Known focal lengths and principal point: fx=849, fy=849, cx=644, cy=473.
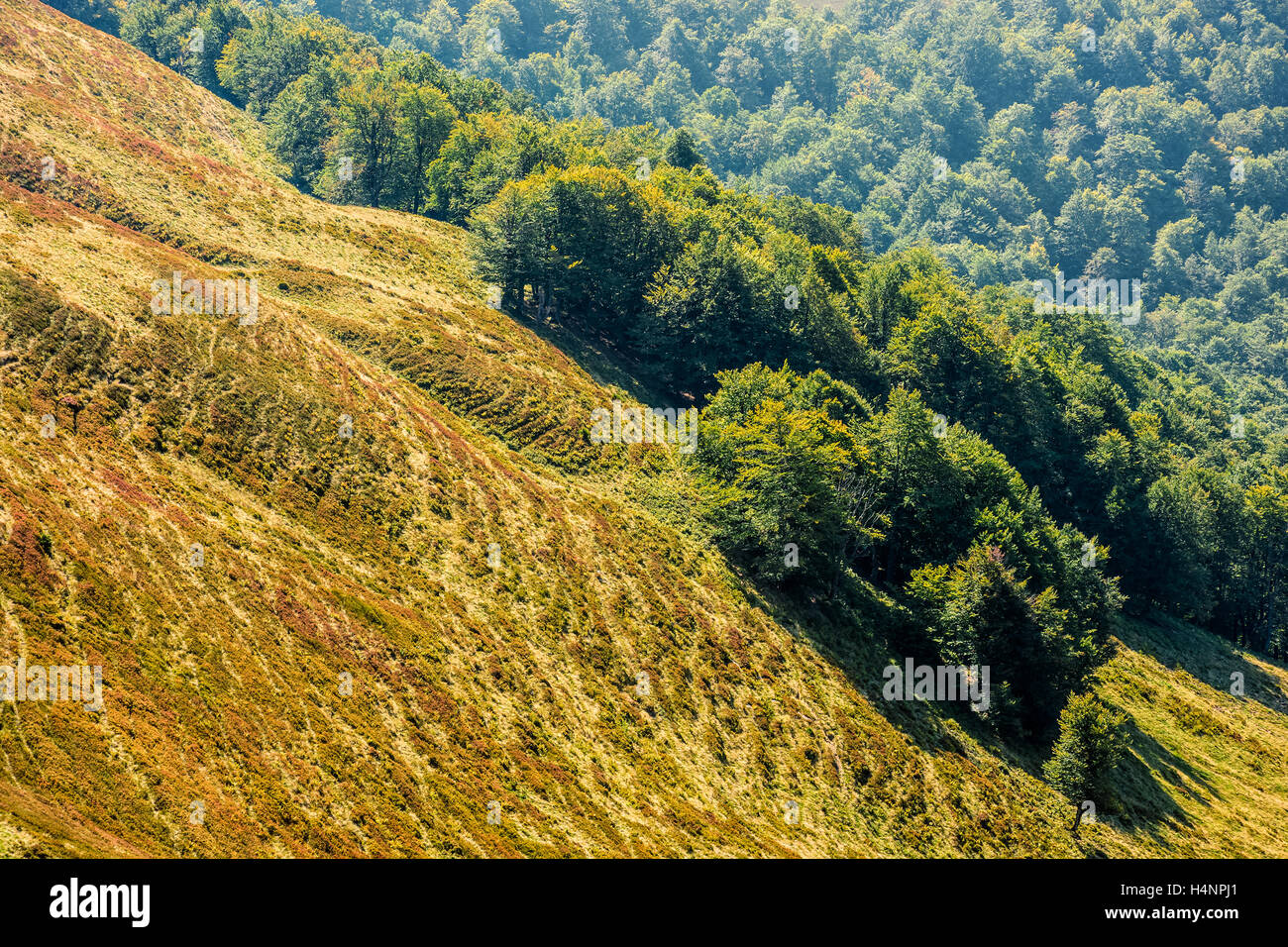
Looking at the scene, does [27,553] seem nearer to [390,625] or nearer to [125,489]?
[125,489]

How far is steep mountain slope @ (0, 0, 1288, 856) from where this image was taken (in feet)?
108

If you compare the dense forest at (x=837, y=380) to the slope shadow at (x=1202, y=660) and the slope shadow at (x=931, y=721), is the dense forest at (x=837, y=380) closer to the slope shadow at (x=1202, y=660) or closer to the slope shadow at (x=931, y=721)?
the slope shadow at (x=931, y=721)

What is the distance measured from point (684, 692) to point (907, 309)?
7527 centimetres

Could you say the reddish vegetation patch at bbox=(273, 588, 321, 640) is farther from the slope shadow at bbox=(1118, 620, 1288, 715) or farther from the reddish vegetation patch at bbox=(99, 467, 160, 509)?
the slope shadow at bbox=(1118, 620, 1288, 715)

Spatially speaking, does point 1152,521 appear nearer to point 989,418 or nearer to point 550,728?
point 989,418

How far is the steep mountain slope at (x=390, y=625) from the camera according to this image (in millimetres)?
32812

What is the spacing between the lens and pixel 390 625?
1797 inches

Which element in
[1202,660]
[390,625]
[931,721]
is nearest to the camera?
[390,625]

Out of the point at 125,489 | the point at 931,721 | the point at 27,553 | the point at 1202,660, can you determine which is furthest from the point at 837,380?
the point at 27,553

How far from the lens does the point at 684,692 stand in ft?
178

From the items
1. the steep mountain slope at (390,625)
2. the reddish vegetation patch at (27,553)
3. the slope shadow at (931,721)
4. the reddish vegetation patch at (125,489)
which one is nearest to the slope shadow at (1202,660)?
the steep mountain slope at (390,625)

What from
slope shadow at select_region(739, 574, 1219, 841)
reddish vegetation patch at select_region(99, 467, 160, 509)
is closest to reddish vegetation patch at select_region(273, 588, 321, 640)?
reddish vegetation patch at select_region(99, 467, 160, 509)

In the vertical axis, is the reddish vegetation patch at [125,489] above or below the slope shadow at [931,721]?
above

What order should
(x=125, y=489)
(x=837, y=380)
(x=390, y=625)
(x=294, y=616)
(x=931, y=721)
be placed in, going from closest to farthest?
(x=294, y=616) → (x=125, y=489) → (x=390, y=625) → (x=931, y=721) → (x=837, y=380)
